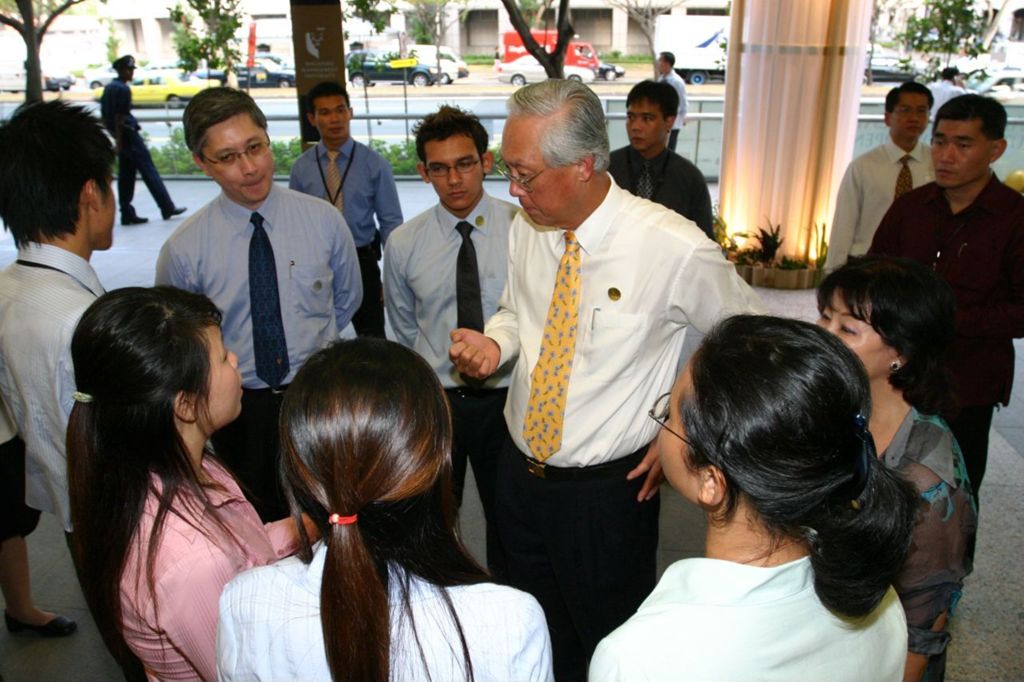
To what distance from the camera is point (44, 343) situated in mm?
2043

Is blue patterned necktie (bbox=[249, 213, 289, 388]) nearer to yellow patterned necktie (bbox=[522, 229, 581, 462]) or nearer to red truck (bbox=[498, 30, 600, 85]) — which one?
yellow patterned necktie (bbox=[522, 229, 581, 462])

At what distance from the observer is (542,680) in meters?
1.23

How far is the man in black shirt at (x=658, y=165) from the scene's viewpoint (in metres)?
4.08

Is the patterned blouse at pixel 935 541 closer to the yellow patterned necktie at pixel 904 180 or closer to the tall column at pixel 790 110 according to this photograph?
the yellow patterned necktie at pixel 904 180

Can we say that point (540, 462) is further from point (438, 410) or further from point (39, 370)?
point (39, 370)

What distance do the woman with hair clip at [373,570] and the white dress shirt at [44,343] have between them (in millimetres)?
1173

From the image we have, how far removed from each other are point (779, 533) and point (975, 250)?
207 cm

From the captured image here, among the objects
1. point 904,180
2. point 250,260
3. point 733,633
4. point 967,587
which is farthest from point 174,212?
point 733,633

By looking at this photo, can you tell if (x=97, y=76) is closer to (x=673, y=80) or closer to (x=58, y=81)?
(x=58, y=81)

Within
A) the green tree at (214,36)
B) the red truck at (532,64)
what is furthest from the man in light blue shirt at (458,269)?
the red truck at (532,64)

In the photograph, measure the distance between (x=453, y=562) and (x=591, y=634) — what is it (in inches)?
51.6

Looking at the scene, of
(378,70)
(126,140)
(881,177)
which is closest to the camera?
(881,177)

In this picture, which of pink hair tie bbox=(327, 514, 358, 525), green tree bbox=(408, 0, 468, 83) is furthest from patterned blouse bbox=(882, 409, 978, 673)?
green tree bbox=(408, 0, 468, 83)

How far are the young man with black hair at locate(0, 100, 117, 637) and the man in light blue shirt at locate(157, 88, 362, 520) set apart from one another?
0.47 m
